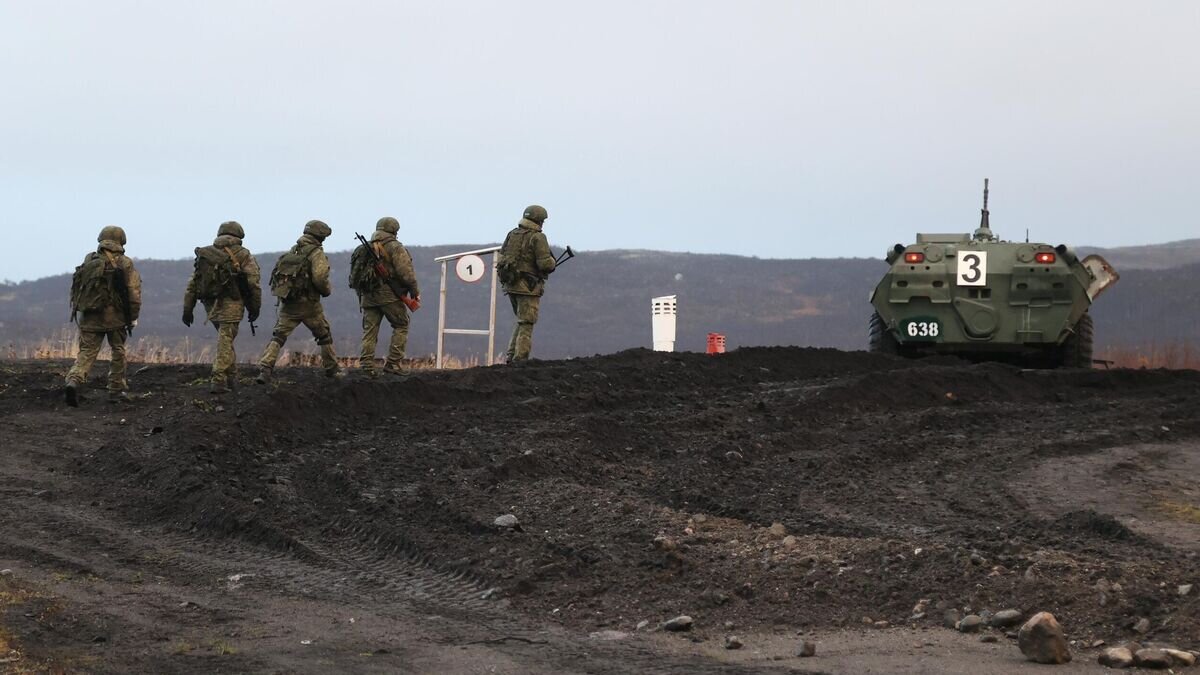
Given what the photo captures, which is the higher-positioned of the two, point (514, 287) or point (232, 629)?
point (514, 287)

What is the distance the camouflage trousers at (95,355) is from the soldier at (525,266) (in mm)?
4912

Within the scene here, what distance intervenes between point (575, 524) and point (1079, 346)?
14226mm

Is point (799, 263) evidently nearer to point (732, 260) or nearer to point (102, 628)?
point (732, 260)

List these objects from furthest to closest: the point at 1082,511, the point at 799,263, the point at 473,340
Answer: the point at 799,263 < the point at 473,340 < the point at 1082,511

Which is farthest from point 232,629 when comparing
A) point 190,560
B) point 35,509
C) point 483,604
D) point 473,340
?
point 473,340

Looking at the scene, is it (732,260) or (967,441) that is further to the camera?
(732,260)

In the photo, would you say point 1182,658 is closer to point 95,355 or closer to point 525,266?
point 95,355

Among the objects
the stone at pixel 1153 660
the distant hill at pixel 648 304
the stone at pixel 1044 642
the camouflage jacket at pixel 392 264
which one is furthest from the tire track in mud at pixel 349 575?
the distant hill at pixel 648 304

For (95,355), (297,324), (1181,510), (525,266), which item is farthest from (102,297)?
(1181,510)

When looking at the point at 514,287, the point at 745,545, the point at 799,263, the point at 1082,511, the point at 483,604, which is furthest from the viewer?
the point at 799,263

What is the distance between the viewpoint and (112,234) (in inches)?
645

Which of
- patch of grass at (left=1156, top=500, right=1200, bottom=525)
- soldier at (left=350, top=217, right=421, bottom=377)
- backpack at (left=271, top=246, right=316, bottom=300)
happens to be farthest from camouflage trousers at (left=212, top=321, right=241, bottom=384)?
patch of grass at (left=1156, top=500, right=1200, bottom=525)

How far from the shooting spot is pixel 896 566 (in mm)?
8047

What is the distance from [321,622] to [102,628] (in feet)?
3.13
